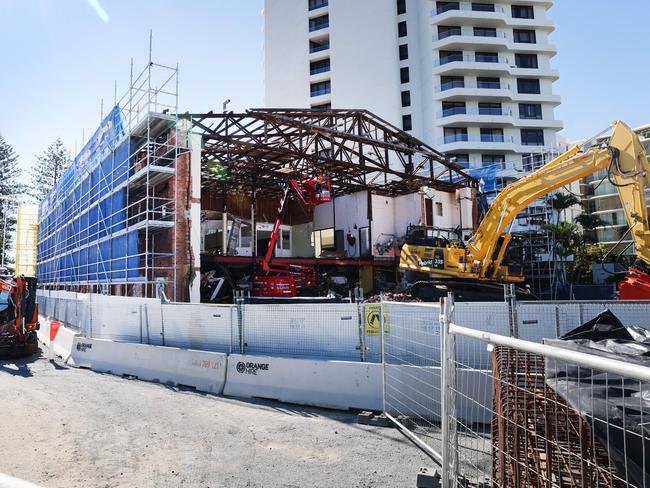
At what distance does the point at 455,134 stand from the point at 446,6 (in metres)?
15.8

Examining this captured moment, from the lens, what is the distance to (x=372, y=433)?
6.28 meters

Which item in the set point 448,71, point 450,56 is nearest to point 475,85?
point 448,71

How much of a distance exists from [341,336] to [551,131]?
56.7m

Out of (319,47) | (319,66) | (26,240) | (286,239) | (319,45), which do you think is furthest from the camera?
(319,45)

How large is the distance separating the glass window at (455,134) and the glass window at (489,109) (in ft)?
10.8

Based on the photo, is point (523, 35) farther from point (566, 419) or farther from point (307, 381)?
point (566, 419)

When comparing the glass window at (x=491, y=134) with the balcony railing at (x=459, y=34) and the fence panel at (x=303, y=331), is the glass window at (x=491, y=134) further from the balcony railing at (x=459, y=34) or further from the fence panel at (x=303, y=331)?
the fence panel at (x=303, y=331)

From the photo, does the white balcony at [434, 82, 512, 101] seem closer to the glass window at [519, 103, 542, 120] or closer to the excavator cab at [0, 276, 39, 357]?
the glass window at [519, 103, 542, 120]

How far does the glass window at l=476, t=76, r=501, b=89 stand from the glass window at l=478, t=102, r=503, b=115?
6.82 ft

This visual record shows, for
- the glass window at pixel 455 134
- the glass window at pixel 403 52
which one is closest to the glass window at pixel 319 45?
the glass window at pixel 403 52

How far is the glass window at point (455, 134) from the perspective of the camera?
52.4m

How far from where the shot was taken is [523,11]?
56531 mm

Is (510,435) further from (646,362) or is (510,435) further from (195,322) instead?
(195,322)

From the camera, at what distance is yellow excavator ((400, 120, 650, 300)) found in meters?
13.1
